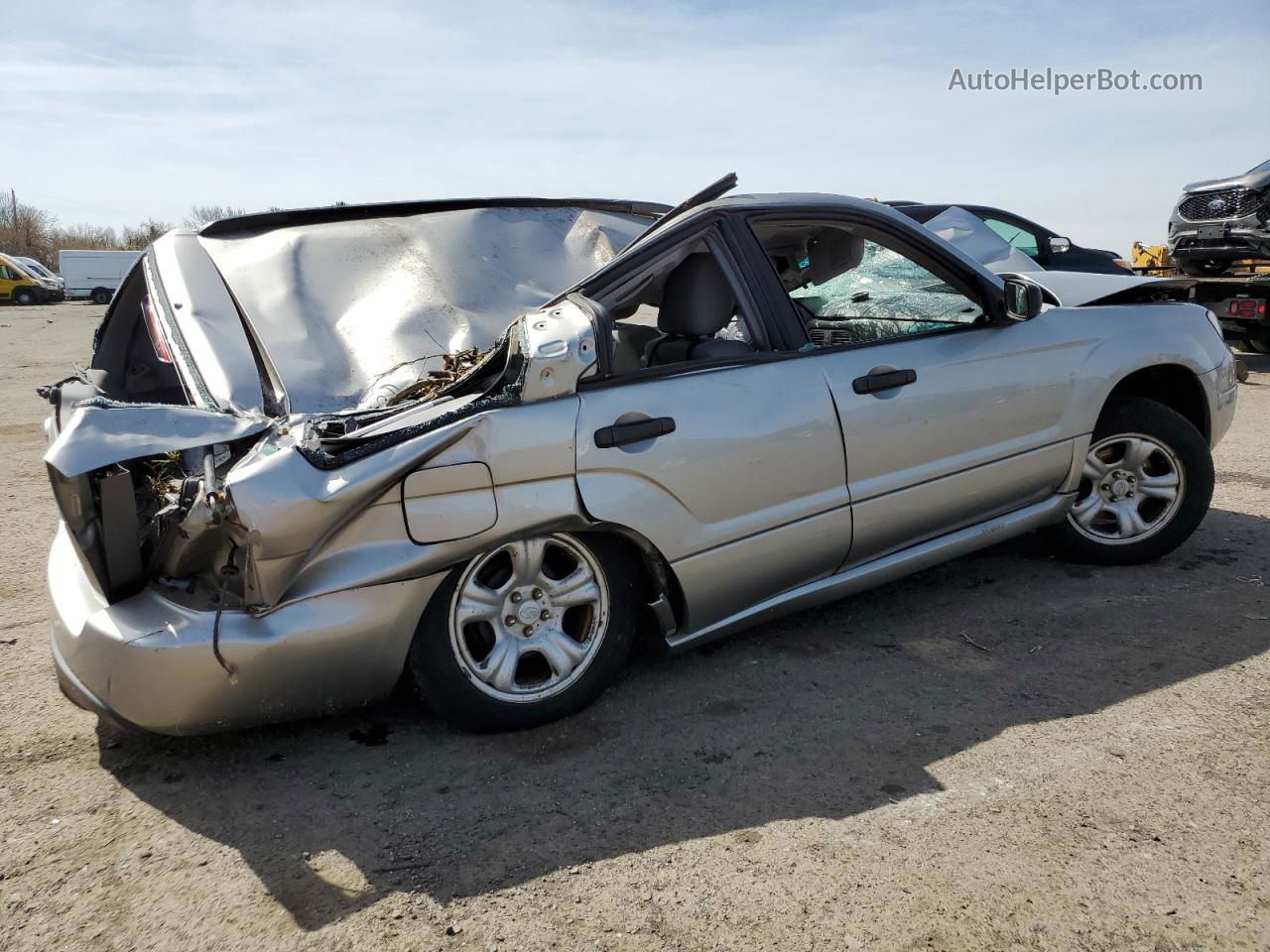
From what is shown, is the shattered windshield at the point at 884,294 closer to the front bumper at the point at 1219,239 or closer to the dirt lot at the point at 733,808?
the dirt lot at the point at 733,808

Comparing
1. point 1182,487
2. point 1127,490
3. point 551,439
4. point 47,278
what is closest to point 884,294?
point 1127,490

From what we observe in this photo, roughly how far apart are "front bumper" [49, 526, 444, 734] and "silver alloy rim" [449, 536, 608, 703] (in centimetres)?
19

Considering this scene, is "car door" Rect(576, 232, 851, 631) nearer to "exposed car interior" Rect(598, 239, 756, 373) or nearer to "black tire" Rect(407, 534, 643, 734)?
"exposed car interior" Rect(598, 239, 756, 373)

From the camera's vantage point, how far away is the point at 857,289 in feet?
14.3

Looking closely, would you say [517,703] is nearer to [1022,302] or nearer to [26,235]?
[1022,302]

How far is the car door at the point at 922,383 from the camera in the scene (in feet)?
12.0

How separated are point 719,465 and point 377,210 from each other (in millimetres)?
2087

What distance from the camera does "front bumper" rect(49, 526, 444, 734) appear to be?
108 inches

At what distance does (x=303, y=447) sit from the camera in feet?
9.25

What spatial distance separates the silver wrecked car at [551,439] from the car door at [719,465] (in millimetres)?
10

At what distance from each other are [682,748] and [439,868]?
0.84m

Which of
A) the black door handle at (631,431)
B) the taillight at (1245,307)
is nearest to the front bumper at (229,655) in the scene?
the black door handle at (631,431)

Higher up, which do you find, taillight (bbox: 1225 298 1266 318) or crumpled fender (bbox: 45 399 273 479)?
crumpled fender (bbox: 45 399 273 479)

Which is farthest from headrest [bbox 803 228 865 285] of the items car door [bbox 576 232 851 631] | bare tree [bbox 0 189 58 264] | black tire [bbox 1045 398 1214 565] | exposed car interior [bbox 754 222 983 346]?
bare tree [bbox 0 189 58 264]
